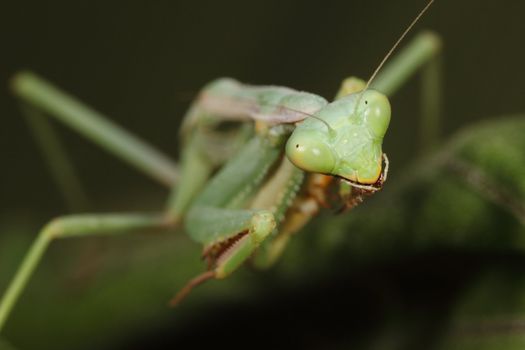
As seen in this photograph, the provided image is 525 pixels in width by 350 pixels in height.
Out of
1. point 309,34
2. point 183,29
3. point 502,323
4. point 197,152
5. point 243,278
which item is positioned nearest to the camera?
point 502,323

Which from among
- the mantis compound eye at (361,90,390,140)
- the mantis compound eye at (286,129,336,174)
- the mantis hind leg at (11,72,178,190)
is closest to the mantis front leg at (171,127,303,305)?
the mantis compound eye at (286,129,336,174)

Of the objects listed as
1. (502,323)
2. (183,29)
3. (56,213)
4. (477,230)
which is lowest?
(56,213)

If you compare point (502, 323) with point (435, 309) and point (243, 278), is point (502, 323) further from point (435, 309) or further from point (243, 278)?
point (243, 278)

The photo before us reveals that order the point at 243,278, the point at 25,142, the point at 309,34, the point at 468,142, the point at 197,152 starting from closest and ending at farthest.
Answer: the point at 468,142
the point at 243,278
the point at 197,152
the point at 309,34
the point at 25,142

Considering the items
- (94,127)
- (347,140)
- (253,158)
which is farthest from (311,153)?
(94,127)

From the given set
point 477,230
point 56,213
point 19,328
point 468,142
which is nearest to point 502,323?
point 477,230

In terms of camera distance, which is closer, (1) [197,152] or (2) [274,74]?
(1) [197,152]

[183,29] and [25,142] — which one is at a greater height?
[183,29]

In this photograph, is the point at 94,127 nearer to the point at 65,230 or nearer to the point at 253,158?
the point at 65,230
